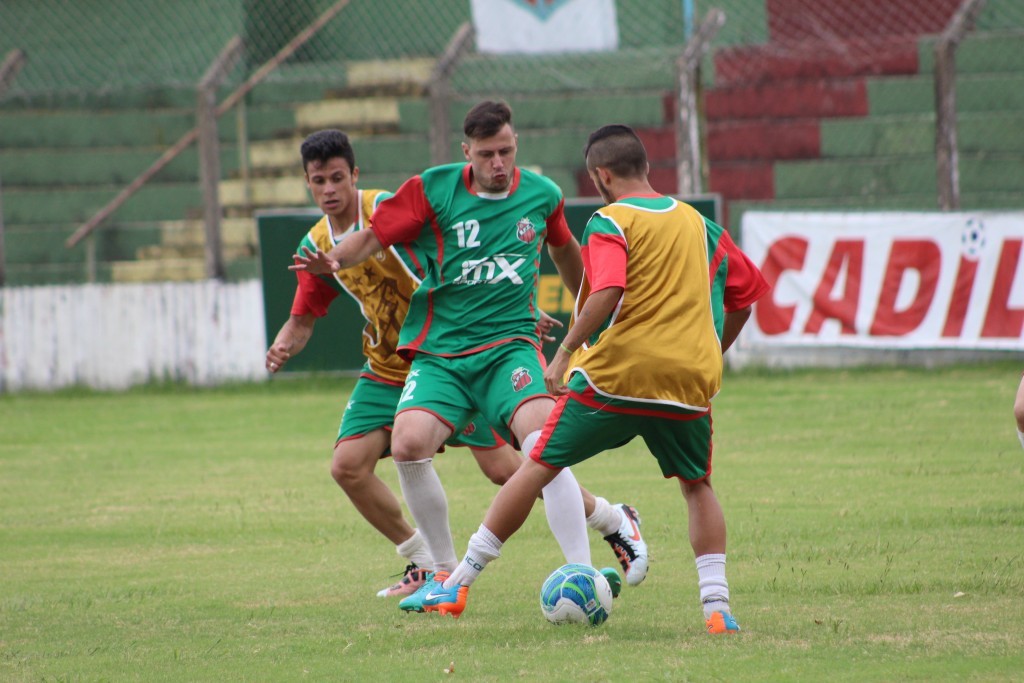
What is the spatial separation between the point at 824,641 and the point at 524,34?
40.4 feet

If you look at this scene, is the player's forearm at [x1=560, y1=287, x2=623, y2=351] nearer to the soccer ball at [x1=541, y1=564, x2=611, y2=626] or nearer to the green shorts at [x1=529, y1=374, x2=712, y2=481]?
the green shorts at [x1=529, y1=374, x2=712, y2=481]

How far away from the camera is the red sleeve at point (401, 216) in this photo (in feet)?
20.1

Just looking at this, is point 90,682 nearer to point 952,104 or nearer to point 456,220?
point 456,220

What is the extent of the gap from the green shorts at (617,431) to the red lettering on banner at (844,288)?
32.8 ft

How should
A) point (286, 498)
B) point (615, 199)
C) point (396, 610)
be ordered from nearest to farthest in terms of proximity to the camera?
point (615, 199), point (396, 610), point (286, 498)

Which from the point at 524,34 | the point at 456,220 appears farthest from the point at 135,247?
the point at 456,220

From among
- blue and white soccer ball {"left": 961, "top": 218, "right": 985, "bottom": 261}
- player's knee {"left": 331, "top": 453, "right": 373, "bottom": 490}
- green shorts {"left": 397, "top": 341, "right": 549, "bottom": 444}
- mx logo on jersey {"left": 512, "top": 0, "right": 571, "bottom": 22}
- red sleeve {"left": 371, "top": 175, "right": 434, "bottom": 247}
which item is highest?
mx logo on jersey {"left": 512, "top": 0, "right": 571, "bottom": 22}

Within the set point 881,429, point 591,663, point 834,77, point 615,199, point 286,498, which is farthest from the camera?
point 834,77

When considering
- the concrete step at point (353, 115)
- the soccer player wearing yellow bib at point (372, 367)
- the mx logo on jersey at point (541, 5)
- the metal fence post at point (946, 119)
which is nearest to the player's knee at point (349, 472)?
the soccer player wearing yellow bib at point (372, 367)

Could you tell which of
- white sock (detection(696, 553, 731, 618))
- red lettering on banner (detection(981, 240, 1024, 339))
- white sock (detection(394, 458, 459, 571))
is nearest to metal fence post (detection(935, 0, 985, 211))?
red lettering on banner (detection(981, 240, 1024, 339))

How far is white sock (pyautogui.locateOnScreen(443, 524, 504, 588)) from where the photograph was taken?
5.53 m

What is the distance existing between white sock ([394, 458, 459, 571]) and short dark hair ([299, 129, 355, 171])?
4.74 ft

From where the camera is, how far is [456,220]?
20.3 feet

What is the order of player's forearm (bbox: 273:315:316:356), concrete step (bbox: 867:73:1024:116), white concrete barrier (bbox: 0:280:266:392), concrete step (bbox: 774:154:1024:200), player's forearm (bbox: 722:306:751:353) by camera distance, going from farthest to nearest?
concrete step (bbox: 867:73:1024:116), concrete step (bbox: 774:154:1024:200), white concrete barrier (bbox: 0:280:266:392), player's forearm (bbox: 273:315:316:356), player's forearm (bbox: 722:306:751:353)
